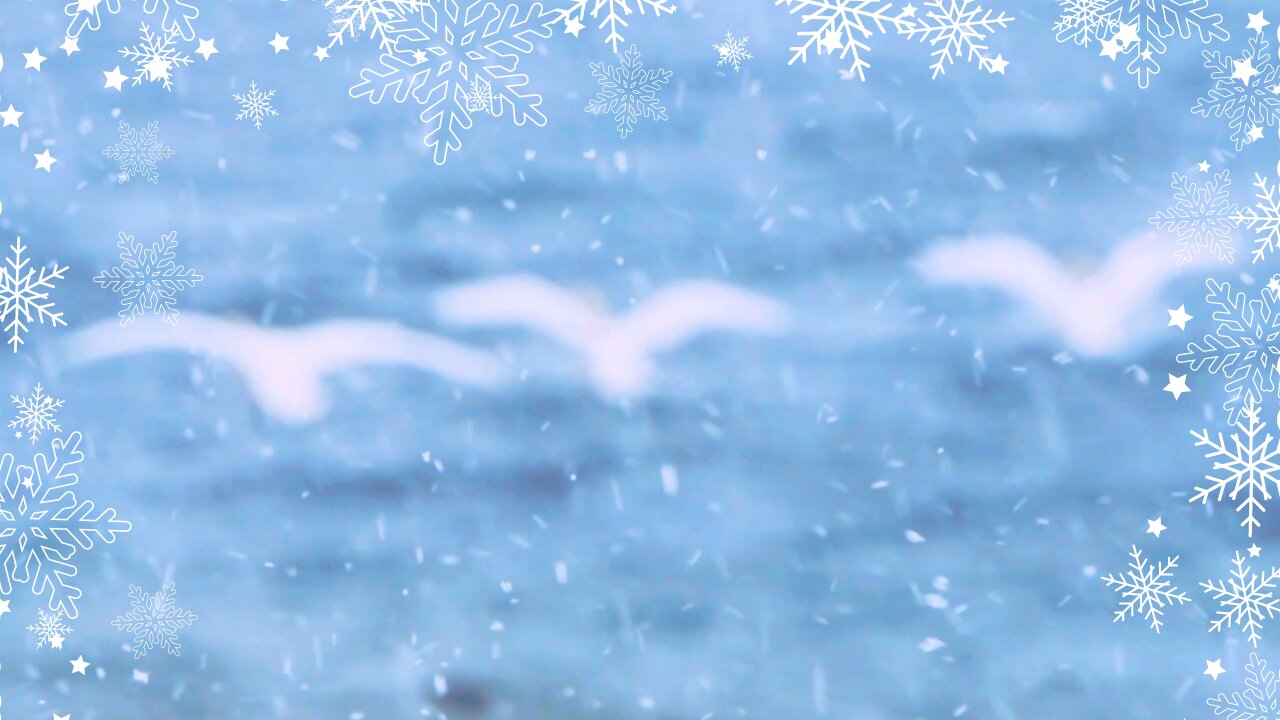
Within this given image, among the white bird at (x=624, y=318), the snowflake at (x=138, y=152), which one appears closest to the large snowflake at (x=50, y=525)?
the snowflake at (x=138, y=152)

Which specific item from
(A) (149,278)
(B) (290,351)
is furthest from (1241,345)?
(A) (149,278)

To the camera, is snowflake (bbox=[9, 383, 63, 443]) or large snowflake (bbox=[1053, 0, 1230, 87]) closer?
large snowflake (bbox=[1053, 0, 1230, 87])

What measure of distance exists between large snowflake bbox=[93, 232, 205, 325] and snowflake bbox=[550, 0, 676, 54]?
2.20 ft

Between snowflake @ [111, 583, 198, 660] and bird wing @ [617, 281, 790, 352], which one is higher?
bird wing @ [617, 281, 790, 352]

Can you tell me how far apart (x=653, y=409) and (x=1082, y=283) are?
2.08 feet

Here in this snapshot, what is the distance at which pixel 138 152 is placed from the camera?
1566 mm

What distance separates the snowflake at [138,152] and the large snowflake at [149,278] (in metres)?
0.10

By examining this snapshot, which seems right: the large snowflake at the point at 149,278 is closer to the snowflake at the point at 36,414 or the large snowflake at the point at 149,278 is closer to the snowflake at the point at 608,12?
the snowflake at the point at 36,414

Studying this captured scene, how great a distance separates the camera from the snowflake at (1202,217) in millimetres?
1448

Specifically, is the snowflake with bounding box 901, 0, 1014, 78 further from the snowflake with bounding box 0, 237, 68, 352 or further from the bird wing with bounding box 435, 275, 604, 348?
the snowflake with bounding box 0, 237, 68, 352

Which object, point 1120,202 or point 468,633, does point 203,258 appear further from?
point 1120,202

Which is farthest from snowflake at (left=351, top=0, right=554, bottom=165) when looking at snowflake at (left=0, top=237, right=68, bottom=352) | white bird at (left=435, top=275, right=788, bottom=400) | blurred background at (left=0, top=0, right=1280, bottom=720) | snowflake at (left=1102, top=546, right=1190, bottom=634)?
snowflake at (left=1102, top=546, right=1190, bottom=634)

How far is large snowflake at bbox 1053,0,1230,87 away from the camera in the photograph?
146cm

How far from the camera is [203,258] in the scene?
5.11 ft
